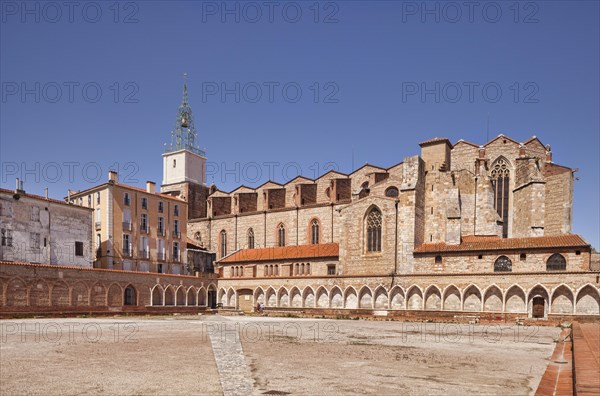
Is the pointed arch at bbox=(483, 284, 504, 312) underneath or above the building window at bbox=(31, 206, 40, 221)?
underneath

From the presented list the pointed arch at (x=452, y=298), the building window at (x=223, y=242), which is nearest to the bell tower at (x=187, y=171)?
the building window at (x=223, y=242)

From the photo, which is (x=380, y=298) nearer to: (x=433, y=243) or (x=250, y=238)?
(x=433, y=243)

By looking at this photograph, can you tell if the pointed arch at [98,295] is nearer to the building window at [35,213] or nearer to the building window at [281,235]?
the building window at [35,213]

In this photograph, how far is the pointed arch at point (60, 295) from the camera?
35.3m

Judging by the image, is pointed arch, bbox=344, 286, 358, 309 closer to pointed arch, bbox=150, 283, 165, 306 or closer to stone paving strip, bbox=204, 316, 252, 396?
pointed arch, bbox=150, 283, 165, 306

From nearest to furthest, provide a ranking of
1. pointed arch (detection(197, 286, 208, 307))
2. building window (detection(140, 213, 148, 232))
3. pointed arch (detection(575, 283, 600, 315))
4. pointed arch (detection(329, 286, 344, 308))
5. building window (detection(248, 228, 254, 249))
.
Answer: pointed arch (detection(575, 283, 600, 315)), pointed arch (detection(329, 286, 344, 308)), pointed arch (detection(197, 286, 208, 307)), building window (detection(140, 213, 148, 232)), building window (detection(248, 228, 254, 249))

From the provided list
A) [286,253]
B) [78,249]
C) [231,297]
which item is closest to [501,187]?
[286,253]

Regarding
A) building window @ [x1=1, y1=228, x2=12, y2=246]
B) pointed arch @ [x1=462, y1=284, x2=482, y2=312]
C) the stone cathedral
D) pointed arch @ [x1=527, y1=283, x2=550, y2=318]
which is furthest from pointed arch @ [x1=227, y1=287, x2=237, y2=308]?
pointed arch @ [x1=527, y1=283, x2=550, y2=318]

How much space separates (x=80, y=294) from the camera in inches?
1471

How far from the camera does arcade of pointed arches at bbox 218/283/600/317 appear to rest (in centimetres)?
3181

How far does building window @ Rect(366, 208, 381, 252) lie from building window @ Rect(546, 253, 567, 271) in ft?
46.2

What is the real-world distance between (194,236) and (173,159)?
17.6 m

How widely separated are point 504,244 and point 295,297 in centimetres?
2061

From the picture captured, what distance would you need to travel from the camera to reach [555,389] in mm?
7957
